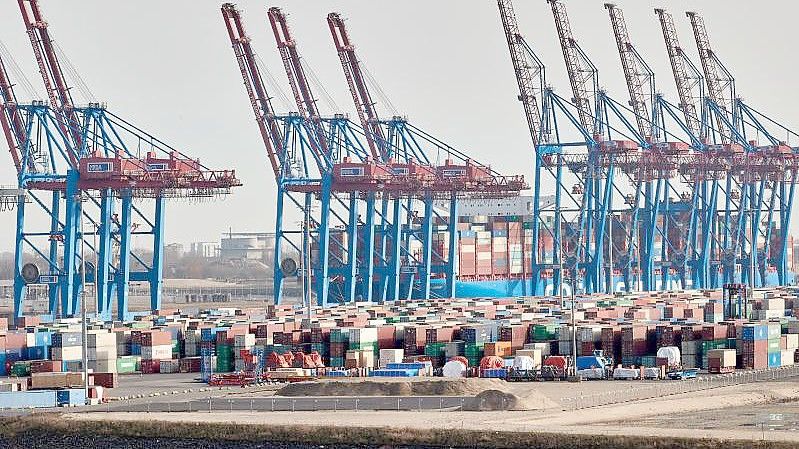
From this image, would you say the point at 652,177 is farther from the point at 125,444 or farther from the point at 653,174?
the point at 125,444

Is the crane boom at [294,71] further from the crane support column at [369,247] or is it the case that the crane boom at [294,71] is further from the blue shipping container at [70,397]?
the blue shipping container at [70,397]

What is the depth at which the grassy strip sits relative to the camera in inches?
1816

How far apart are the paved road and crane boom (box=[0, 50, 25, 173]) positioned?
4532cm

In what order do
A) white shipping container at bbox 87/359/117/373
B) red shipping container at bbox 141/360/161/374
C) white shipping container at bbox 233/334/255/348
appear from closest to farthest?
white shipping container at bbox 87/359/117/373 < white shipping container at bbox 233/334/255/348 < red shipping container at bbox 141/360/161/374

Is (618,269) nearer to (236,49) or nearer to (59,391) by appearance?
(236,49)

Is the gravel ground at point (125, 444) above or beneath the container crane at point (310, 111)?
beneath

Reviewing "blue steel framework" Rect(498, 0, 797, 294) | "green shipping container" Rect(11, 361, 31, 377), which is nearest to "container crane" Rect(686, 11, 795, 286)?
"blue steel framework" Rect(498, 0, 797, 294)

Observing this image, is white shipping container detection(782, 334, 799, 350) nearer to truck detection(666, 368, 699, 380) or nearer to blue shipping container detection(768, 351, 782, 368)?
blue shipping container detection(768, 351, 782, 368)

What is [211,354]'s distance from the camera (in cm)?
7262

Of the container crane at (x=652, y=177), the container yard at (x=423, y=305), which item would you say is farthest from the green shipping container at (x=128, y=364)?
the container crane at (x=652, y=177)

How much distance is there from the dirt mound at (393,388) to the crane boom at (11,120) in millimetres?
44820

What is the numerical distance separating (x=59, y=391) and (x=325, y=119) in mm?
57421

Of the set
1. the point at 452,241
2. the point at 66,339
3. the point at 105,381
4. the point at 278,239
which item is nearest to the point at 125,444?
the point at 105,381

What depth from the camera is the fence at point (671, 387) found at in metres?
56.5
